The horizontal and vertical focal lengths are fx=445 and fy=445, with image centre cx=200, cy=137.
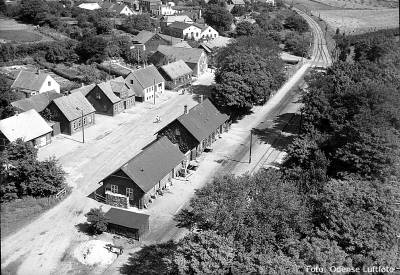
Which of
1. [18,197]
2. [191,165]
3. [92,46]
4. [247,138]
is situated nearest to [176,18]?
[92,46]

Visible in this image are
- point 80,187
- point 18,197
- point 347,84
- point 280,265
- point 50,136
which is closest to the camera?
point 280,265

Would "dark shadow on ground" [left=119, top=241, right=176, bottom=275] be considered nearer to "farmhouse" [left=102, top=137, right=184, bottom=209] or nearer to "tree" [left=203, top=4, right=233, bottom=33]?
"farmhouse" [left=102, top=137, right=184, bottom=209]

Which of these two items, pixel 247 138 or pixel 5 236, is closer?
pixel 5 236

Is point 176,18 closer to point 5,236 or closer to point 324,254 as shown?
point 5,236

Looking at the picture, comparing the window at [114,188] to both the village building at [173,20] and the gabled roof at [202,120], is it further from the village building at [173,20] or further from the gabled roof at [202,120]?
the village building at [173,20]

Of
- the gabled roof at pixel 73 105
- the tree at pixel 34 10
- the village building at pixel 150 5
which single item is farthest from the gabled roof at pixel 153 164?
the village building at pixel 150 5

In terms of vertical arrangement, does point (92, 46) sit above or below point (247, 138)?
above

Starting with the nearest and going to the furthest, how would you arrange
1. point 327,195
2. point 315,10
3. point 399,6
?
1. point 327,195
2. point 399,6
3. point 315,10

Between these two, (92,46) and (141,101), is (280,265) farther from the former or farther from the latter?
(92,46)

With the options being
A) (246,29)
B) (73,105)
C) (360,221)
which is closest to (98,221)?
(360,221)
